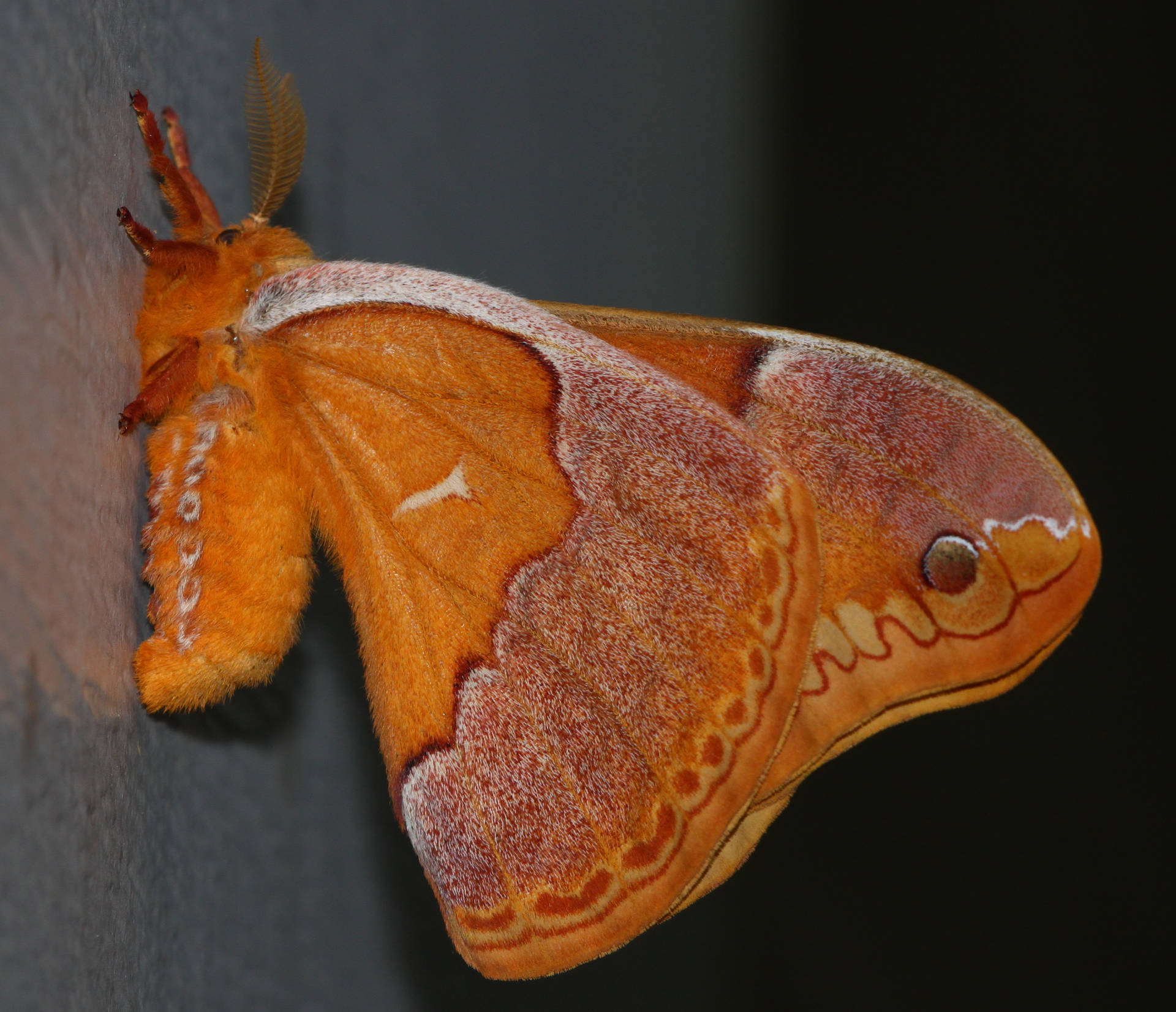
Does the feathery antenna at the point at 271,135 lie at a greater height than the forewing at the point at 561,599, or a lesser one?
greater

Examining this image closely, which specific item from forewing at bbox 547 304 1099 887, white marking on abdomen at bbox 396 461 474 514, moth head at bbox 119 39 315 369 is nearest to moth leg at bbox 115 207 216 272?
moth head at bbox 119 39 315 369

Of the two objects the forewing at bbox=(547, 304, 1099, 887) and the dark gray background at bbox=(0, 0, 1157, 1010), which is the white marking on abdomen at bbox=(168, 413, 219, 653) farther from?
the forewing at bbox=(547, 304, 1099, 887)

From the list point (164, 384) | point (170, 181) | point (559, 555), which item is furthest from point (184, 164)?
point (559, 555)

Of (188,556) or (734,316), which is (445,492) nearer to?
(188,556)

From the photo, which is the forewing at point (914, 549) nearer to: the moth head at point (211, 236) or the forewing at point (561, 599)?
the forewing at point (561, 599)

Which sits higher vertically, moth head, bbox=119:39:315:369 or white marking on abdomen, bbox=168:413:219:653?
moth head, bbox=119:39:315:369

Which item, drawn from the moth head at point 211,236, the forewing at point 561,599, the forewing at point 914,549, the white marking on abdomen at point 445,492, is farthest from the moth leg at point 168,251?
the forewing at point 914,549

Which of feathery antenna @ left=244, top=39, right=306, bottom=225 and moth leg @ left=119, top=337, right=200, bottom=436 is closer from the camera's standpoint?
moth leg @ left=119, top=337, right=200, bottom=436

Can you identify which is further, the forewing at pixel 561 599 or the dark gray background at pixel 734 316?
the dark gray background at pixel 734 316
